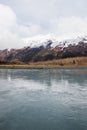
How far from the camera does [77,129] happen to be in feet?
43.2

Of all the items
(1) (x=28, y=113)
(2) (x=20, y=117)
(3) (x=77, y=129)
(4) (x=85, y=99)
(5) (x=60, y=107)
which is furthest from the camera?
(4) (x=85, y=99)

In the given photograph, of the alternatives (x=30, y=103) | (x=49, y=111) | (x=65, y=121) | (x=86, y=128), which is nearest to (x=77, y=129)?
(x=86, y=128)

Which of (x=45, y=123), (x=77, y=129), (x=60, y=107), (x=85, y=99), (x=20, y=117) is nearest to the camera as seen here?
(x=77, y=129)

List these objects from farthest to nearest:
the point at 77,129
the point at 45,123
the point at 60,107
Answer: the point at 60,107 < the point at 45,123 < the point at 77,129

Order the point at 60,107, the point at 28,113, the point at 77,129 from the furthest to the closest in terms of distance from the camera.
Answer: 1. the point at 60,107
2. the point at 28,113
3. the point at 77,129

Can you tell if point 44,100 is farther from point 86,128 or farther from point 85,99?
point 86,128

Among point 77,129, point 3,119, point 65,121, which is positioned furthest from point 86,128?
point 3,119

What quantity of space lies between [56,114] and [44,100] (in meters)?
5.28

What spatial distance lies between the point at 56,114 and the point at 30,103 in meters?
4.50

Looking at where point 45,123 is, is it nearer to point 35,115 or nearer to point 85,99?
point 35,115

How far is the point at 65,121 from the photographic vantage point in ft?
48.3

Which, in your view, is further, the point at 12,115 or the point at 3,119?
the point at 12,115

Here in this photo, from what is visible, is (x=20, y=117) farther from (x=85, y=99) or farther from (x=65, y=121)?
(x=85, y=99)

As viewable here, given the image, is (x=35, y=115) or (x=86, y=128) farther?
(x=35, y=115)
